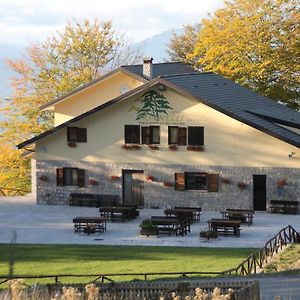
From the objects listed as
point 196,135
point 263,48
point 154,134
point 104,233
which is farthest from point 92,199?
point 263,48

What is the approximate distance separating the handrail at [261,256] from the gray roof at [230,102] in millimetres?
6838

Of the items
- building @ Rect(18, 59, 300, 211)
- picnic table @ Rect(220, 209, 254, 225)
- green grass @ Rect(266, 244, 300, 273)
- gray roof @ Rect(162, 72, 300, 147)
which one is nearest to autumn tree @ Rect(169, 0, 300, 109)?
gray roof @ Rect(162, 72, 300, 147)

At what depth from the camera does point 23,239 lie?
96.8 ft

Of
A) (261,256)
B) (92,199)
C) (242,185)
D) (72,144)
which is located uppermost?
(72,144)

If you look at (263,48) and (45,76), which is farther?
(45,76)

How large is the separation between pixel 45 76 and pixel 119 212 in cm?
2671

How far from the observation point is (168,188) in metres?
36.5

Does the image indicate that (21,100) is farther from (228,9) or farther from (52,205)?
(52,205)

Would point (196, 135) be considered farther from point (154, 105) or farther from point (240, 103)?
point (240, 103)

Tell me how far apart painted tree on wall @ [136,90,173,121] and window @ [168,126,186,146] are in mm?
827

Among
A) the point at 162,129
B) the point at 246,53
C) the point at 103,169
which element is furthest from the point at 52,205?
the point at 246,53

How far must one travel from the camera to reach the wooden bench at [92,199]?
37.1 meters

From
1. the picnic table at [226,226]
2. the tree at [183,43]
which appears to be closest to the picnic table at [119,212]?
the picnic table at [226,226]

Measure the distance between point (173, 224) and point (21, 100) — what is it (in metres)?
30.0
